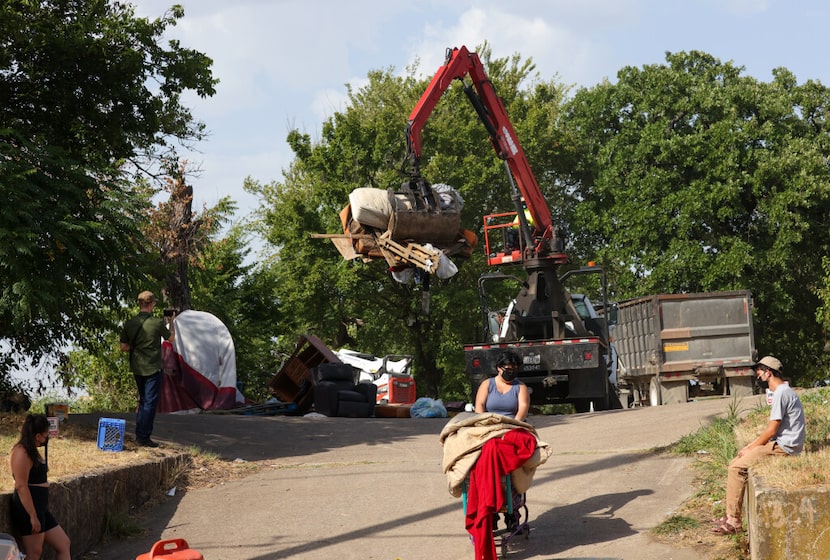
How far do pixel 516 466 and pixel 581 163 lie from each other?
3425 cm

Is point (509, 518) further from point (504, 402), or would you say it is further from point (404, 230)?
point (404, 230)

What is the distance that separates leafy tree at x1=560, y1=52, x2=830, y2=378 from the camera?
35906 millimetres

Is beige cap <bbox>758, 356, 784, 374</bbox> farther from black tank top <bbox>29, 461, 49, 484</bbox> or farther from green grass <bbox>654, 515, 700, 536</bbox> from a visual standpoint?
black tank top <bbox>29, 461, 49, 484</bbox>

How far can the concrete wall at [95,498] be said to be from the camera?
27.2 ft

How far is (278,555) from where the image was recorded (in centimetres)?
861

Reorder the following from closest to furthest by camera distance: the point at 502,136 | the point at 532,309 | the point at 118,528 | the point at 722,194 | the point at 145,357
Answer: the point at 118,528, the point at 145,357, the point at 532,309, the point at 502,136, the point at 722,194

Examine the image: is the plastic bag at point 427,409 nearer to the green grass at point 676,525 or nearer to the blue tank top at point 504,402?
the blue tank top at point 504,402

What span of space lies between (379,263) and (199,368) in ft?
48.4

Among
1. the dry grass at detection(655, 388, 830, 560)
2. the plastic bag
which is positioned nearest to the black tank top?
the dry grass at detection(655, 388, 830, 560)

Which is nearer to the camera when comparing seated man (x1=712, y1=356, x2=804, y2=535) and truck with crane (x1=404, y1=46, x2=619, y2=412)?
seated man (x1=712, y1=356, x2=804, y2=535)

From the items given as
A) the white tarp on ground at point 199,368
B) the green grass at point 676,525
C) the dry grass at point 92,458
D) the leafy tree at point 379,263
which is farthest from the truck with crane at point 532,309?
the leafy tree at point 379,263

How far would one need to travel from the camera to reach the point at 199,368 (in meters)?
22.1

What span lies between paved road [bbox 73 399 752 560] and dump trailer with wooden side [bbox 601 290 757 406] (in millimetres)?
9328

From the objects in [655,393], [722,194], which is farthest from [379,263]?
[655,393]
